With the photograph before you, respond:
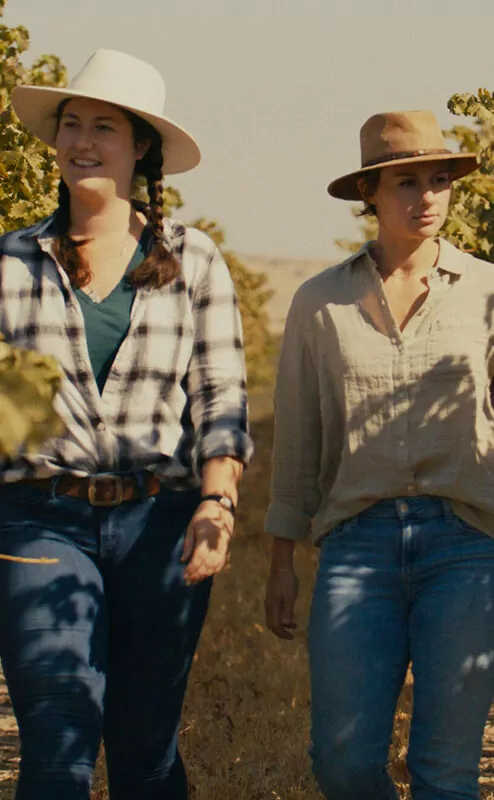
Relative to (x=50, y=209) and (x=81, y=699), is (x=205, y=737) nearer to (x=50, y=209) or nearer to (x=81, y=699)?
(x=50, y=209)

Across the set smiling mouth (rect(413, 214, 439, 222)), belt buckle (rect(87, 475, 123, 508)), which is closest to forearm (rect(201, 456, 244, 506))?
belt buckle (rect(87, 475, 123, 508))

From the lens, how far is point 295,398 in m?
4.45

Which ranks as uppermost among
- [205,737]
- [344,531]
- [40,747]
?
[344,531]

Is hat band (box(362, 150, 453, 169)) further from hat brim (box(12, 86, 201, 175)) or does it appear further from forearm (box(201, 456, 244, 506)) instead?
forearm (box(201, 456, 244, 506))

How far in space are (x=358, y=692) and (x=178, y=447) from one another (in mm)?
788

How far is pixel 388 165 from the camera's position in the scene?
14.1 feet

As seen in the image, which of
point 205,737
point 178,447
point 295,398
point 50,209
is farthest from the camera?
point 50,209

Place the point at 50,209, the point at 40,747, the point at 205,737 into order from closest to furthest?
the point at 40,747
the point at 205,737
the point at 50,209

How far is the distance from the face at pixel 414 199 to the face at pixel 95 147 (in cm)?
72

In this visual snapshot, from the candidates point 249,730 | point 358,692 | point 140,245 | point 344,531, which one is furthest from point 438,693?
point 249,730

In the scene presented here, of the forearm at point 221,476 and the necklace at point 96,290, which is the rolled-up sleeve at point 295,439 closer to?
the forearm at point 221,476

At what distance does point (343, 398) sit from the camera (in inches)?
167

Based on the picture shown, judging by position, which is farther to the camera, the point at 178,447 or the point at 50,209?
the point at 50,209

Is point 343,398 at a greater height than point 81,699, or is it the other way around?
point 343,398
